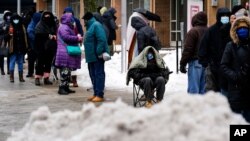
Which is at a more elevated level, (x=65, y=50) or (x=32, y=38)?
(x=32, y=38)

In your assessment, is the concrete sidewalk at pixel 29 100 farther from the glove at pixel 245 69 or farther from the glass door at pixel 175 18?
the glass door at pixel 175 18

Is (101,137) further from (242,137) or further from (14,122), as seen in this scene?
(14,122)

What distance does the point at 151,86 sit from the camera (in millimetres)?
10133

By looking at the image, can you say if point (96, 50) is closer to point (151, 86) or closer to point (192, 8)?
point (151, 86)

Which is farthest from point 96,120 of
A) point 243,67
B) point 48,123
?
point 243,67

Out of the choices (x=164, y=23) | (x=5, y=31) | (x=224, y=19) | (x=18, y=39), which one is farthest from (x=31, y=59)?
(x=164, y=23)

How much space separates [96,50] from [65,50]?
145cm

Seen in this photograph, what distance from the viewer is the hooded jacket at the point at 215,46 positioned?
8344 mm

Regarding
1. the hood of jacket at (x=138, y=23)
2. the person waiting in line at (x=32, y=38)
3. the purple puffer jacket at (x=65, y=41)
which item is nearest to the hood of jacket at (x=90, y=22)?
the purple puffer jacket at (x=65, y=41)

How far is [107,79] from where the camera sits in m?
15.4

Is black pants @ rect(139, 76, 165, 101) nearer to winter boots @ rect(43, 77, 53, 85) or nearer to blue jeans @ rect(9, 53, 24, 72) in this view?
winter boots @ rect(43, 77, 53, 85)

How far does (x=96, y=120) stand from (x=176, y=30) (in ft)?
93.1

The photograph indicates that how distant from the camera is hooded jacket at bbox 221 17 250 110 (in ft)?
22.1

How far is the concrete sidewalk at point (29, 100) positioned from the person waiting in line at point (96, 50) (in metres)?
0.32
